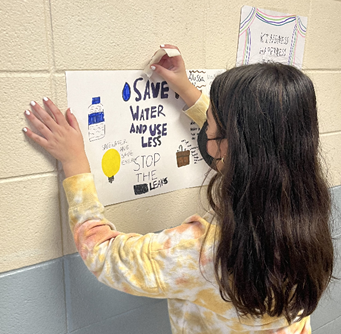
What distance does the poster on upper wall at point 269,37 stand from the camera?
1145 millimetres

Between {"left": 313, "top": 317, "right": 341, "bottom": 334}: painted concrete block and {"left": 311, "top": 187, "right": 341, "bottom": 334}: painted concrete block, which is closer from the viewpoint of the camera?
{"left": 311, "top": 187, "right": 341, "bottom": 334}: painted concrete block

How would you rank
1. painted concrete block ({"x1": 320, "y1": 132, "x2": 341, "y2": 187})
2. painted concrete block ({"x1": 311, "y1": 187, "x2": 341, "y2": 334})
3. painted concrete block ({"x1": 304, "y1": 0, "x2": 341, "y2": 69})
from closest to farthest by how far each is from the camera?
painted concrete block ({"x1": 304, "y1": 0, "x2": 341, "y2": 69}) → painted concrete block ({"x1": 320, "y1": 132, "x2": 341, "y2": 187}) → painted concrete block ({"x1": 311, "y1": 187, "x2": 341, "y2": 334})

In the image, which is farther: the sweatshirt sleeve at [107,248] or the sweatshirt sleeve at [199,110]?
the sweatshirt sleeve at [199,110]

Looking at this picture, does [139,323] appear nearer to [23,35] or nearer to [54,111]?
[54,111]

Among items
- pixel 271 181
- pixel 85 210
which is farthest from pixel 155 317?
pixel 271 181

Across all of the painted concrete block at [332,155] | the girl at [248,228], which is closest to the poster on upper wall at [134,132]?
the girl at [248,228]

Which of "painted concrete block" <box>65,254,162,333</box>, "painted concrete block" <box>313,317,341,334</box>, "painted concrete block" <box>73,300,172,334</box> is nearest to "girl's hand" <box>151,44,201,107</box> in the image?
"painted concrete block" <box>65,254,162,333</box>

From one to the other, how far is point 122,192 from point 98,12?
0.50 meters

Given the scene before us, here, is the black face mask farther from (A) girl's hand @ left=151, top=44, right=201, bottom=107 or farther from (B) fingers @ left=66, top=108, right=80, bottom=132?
(B) fingers @ left=66, top=108, right=80, bottom=132

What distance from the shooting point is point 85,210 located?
31.6 inches

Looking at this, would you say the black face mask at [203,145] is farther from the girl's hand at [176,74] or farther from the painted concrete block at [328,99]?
the painted concrete block at [328,99]

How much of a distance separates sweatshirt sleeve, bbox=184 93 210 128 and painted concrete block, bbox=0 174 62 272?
46 cm

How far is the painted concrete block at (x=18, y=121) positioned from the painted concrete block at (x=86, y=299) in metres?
0.31

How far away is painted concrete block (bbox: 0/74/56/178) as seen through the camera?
784mm
